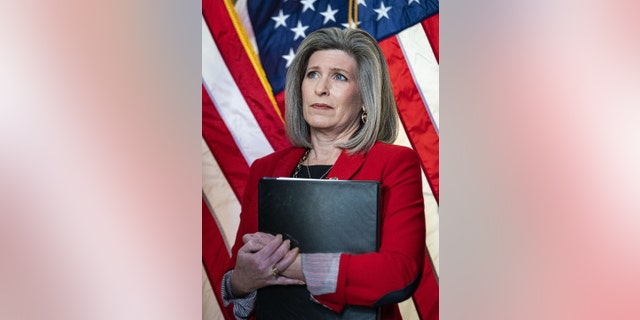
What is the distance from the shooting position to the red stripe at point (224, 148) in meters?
3.29

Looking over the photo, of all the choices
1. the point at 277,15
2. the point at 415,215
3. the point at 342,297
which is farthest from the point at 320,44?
the point at 342,297

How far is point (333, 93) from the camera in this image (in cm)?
317

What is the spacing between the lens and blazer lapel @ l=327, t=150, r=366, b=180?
10.3 feet

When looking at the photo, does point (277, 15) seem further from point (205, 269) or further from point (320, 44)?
point (205, 269)

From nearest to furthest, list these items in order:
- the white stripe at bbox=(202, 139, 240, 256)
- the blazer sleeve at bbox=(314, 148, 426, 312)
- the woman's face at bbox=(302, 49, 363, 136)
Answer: the blazer sleeve at bbox=(314, 148, 426, 312)
the woman's face at bbox=(302, 49, 363, 136)
the white stripe at bbox=(202, 139, 240, 256)

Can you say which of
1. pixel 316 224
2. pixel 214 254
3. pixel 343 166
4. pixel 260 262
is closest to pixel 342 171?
pixel 343 166

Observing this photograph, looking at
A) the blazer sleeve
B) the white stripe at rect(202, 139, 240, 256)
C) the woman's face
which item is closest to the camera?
the blazer sleeve

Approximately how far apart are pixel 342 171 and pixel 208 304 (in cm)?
70

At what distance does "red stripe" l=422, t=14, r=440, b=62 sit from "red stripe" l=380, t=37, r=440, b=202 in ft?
0.42

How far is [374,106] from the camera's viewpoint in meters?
3.16

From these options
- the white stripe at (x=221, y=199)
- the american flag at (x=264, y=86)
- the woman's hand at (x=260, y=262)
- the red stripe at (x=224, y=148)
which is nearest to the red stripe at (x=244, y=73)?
the american flag at (x=264, y=86)

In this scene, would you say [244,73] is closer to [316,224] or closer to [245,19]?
[245,19]

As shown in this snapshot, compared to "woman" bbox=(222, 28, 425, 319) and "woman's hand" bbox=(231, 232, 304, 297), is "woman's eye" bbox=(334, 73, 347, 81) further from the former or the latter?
"woman's hand" bbox=(231, 232, 304, 297)

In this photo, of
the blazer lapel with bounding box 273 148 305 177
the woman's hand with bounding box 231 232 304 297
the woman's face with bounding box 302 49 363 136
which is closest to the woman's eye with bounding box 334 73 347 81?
the woman's face with bounding box 302 49 363 136
